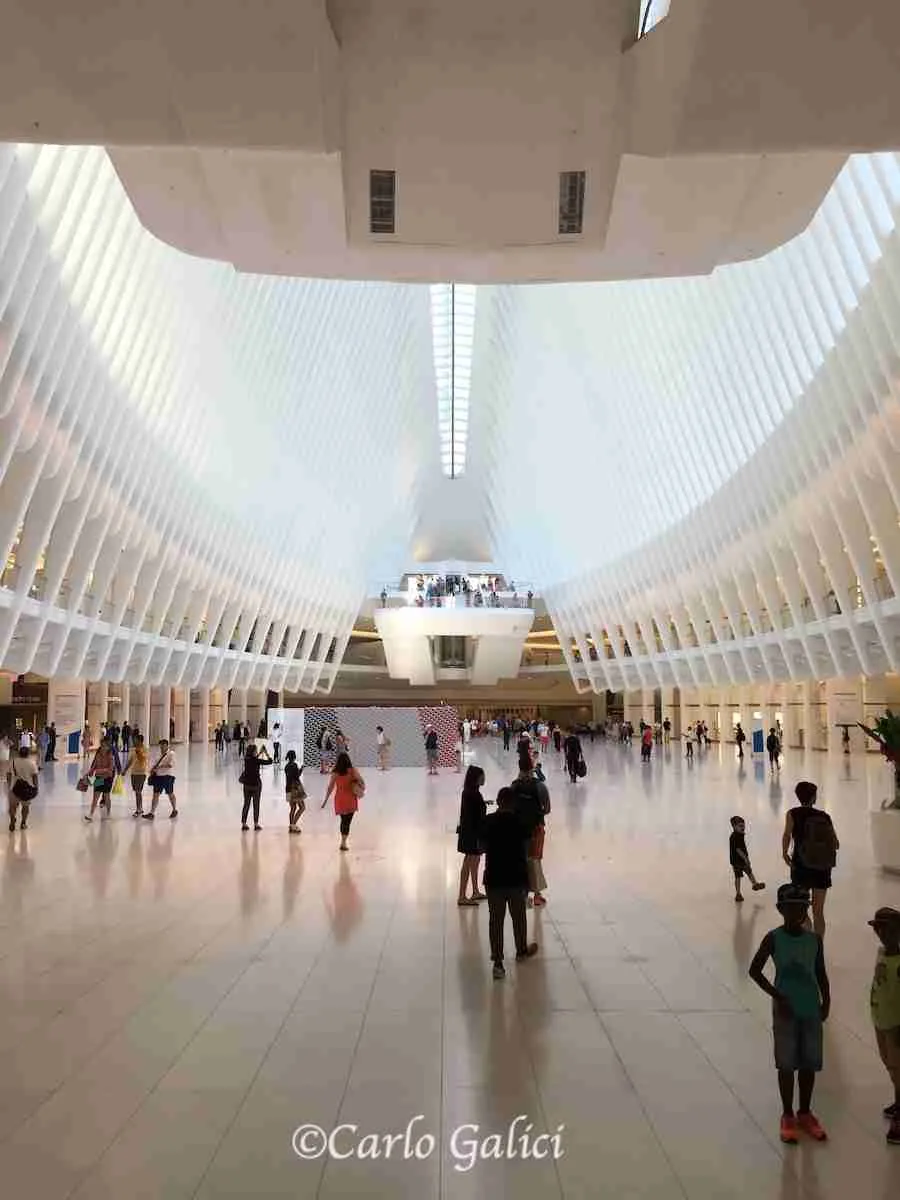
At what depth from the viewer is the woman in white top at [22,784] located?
13.5m

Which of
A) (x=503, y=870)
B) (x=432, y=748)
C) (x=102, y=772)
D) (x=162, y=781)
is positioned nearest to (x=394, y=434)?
(x=432, y=748)

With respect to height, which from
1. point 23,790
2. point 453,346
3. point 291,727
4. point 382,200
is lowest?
point 23,790

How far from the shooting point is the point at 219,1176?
12.6ft

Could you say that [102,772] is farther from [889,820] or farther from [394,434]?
[394,434]

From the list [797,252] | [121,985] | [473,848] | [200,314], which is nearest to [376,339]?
[200,314]

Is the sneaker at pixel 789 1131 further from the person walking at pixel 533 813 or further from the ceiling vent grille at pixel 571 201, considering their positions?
the ceiling vent grille at pixel 571 201

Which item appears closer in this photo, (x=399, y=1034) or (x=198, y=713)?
(x=399, y=1034)

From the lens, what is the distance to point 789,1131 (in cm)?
414

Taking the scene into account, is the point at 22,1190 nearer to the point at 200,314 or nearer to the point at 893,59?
the point at 893,59

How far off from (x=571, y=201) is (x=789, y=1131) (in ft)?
15.9

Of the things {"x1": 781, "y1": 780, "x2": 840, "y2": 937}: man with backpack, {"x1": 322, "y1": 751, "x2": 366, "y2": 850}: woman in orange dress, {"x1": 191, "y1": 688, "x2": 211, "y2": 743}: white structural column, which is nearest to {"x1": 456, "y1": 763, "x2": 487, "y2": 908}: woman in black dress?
{"x1": 781, "y1": 780, "x2": 840, "y2": 937}: man with backpack

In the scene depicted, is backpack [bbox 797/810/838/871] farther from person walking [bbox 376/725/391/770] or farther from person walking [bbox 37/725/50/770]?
person walking [bbox 37/725/50/770]

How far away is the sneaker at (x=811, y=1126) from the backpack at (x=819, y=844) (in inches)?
104

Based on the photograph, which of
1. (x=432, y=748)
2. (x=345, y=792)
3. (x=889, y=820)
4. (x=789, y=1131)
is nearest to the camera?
(x=789, y=1131)
